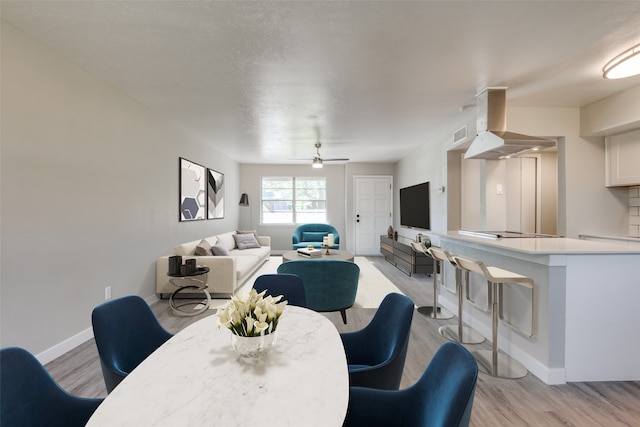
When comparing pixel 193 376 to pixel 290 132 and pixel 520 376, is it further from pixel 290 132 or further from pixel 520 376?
pixel 290 132

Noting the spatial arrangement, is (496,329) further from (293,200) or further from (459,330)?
(293,200)

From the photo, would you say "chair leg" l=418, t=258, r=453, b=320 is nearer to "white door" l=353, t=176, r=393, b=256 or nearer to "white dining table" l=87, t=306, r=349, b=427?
"white dining table" l=87, t=306, r=349, b=427

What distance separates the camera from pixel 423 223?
6105mm

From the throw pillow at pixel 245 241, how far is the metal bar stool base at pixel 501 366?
4883 mm

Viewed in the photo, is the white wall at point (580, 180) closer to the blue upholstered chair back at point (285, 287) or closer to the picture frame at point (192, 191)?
the blue upholstered chair back at point (285, 287)

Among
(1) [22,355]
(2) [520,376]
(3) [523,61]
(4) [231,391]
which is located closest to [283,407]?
(4) [231,391]

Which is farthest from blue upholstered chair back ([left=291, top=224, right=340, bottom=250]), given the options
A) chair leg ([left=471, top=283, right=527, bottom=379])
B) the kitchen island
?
the kitchen island

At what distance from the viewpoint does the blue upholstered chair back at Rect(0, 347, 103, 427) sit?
1028 mm

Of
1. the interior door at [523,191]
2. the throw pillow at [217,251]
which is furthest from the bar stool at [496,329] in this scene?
the throw pillow at [217,251]

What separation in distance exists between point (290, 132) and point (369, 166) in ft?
12.5

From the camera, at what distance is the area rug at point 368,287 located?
13.7 feet

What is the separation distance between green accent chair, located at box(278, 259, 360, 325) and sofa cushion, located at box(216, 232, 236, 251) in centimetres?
300

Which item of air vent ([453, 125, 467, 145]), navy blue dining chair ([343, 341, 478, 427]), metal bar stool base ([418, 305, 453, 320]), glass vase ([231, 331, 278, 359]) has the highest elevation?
air vent ([453, 125, 467, 145])

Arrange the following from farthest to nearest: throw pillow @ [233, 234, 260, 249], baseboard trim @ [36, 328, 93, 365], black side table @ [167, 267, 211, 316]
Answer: throw pillow @ [233, 234, 260, 249], black side table @ [167, 267, 211, 316], baseboard trim @ [36, 328, 93, 365]
